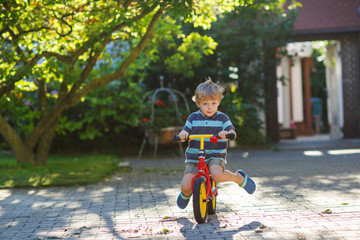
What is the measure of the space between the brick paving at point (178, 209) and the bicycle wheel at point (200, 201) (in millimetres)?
86

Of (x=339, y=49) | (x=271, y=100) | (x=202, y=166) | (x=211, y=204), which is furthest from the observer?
(x=339, y=49)

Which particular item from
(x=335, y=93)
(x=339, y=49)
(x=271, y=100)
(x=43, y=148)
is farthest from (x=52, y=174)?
(x=335, y=93)

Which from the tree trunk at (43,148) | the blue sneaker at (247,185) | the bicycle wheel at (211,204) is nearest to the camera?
the bicycle wheel at (211,204)

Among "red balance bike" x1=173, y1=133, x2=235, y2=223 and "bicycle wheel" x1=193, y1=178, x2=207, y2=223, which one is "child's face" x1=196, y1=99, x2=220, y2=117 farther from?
"bicycle wheel" x1=193, y1=178, x2=207, y2=223

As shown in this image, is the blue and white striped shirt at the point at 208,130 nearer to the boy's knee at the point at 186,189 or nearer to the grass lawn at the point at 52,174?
the boy's knee at the point at 186,189

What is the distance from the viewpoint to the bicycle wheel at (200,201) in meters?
4.30

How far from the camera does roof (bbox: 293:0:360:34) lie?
15.4 metres

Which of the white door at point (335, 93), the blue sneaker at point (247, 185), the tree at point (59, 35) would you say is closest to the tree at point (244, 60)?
the white door at point (335, 93)

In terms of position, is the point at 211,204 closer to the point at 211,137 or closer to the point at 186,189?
the point at 186,189

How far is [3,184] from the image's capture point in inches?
282

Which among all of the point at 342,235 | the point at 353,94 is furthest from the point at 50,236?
the point at 353,94

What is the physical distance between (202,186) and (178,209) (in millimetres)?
859

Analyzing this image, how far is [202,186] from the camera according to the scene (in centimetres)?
446

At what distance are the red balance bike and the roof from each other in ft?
38.3
